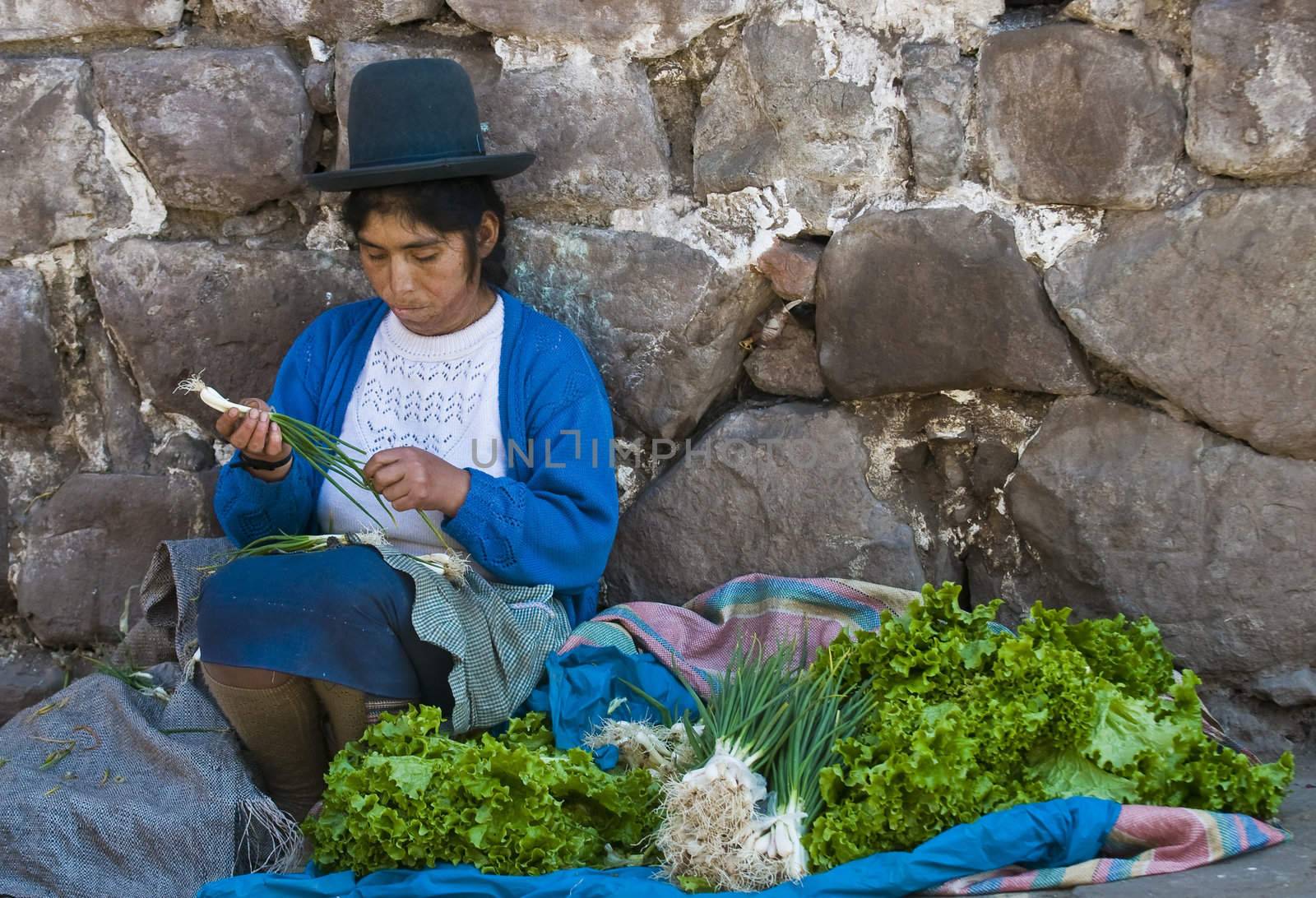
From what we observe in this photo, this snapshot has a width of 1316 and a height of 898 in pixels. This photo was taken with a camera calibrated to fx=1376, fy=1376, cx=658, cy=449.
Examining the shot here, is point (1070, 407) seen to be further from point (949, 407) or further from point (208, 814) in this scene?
point (208, 814)

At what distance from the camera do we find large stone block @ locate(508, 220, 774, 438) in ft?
10.4

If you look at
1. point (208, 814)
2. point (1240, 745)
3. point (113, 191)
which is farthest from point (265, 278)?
point (1240, 745)

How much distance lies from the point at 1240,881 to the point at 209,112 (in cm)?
269

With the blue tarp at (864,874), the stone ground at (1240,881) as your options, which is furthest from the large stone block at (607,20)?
the stone ground at (1240,881)

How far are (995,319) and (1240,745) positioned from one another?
101 centimetres

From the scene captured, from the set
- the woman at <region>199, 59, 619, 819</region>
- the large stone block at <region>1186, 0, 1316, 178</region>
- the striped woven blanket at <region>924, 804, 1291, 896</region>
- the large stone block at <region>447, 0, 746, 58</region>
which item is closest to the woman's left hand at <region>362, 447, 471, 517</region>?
the woman at <region>199, 59, 619, 819</region>

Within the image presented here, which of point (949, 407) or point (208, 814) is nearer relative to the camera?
point (208, 814)

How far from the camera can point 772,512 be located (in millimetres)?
3199

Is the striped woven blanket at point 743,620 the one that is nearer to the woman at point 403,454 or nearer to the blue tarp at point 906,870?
the woman at point 403,454

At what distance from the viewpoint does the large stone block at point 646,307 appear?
3178 millimetres

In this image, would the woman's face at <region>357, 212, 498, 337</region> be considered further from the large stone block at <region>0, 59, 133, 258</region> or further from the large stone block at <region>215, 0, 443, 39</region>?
the large stone block at <region>0, 59, 133, 258</region>

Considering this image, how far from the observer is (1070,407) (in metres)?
2.99

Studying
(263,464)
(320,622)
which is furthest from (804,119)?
(320,622)

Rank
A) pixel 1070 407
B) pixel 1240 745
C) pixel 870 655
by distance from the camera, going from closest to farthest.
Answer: pixel 870 655 < pixel 1240 745 < pixel 1070 407
